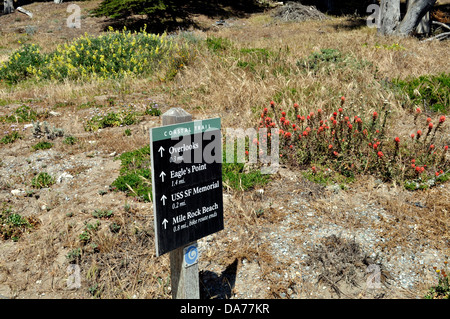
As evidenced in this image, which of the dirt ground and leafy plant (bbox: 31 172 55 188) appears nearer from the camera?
the dirt ground

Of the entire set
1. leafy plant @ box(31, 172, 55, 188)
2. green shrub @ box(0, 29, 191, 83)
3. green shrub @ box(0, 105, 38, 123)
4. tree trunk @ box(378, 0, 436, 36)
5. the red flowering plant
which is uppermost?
tree trunk @ box(378, 0, 436, 36)

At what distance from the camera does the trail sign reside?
2.77m

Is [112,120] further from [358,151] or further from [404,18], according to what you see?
[404,18]

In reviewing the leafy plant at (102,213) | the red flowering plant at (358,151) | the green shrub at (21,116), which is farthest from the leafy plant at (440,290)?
the green shrub at (21,116)

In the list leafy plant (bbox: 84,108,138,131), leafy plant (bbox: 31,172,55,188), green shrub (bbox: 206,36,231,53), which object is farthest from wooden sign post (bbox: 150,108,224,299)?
green shrub (bbox: 206,36,231,53)

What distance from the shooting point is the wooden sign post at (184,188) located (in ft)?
9.13

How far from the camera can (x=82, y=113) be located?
8.30m

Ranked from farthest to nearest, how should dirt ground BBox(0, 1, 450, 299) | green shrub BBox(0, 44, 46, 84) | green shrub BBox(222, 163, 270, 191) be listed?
green shrub BBox(0, 44, 46, 84), green shrub BBox(222, 163, 270, 191), dirt ground BBox(0, 1, 450, 299)

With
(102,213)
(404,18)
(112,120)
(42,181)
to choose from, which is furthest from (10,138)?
(404,18)

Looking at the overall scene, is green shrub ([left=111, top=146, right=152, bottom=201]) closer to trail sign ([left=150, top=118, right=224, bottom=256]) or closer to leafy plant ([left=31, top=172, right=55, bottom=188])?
leafy plant ([left=31, top=172, right=55, bottom=188])

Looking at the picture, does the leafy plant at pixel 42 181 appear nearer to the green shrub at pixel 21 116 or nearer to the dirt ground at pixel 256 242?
the dirt ground at pixel 256 242

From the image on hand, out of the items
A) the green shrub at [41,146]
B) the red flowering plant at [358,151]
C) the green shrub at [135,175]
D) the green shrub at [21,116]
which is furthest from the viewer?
the green shrub at [21,116]

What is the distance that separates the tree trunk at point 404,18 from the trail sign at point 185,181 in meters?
13.1
